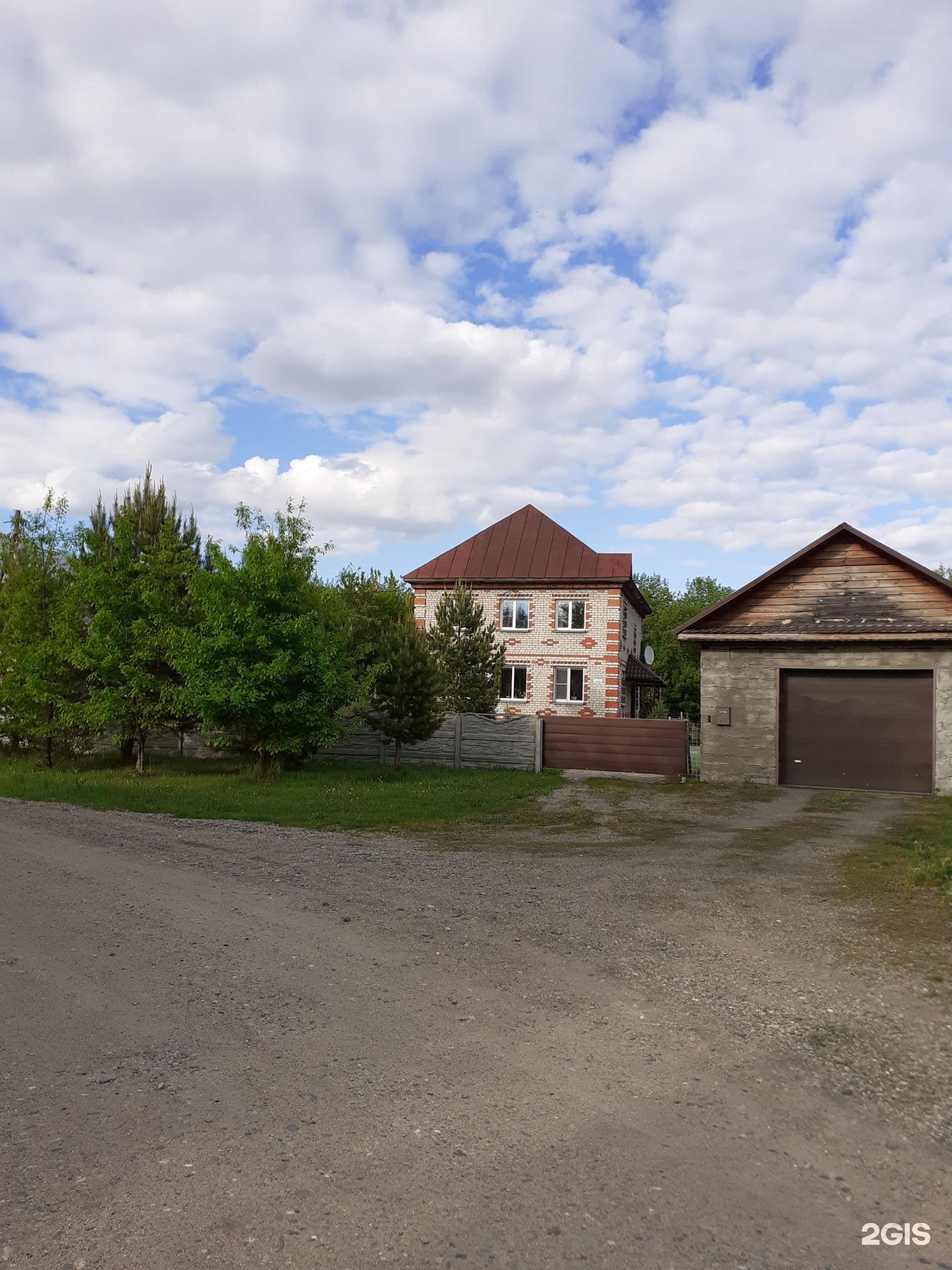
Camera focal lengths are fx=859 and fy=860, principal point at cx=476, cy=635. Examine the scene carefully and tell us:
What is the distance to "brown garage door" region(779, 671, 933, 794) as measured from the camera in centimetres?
1991

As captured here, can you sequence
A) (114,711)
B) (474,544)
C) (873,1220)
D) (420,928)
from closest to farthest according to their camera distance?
1. (873,1220)
2. (420,928)
3. (114,711)
4. (474,544)

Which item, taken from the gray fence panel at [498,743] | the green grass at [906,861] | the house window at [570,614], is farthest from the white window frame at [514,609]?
the green grass at [906,861]

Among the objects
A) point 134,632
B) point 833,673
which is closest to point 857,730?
point 833,673

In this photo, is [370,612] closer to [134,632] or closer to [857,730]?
[134,632]

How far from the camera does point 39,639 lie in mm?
22625

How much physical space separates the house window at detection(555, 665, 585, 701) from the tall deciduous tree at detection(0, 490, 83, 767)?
803 inches

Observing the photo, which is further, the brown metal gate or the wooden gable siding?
the brown metal gate

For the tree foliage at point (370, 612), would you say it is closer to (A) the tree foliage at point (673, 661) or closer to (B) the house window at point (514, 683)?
(B) the house window at point (514, 683)

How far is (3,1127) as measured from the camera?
149 inches

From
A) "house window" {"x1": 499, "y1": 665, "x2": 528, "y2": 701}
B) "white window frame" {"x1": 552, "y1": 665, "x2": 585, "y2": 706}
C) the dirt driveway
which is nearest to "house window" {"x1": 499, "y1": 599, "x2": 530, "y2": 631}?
"house window" {"x1": 499, "y1": 665, "x2": 528, "y2": 701}

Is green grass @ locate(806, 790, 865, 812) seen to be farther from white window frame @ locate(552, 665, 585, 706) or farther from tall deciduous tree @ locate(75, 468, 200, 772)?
white window frame @ locate(552, 665, 585, 706)

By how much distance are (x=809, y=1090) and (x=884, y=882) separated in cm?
560

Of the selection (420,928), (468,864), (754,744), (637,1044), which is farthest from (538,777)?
(637,1044)

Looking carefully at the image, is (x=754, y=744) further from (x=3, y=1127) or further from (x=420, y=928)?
(x=3, y=1127)
